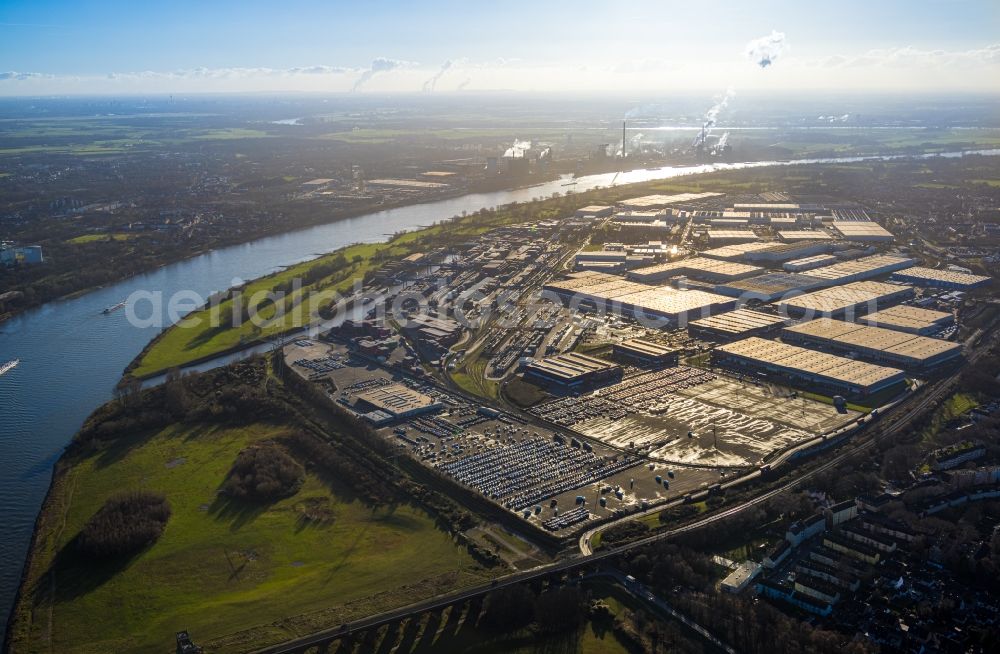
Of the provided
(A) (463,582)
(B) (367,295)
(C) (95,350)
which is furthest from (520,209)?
(A) (463,582)

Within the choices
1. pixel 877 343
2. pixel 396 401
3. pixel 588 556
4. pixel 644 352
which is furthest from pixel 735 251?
pixel 588 556

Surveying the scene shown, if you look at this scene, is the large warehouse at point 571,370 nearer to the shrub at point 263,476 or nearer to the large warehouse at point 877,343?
the large warehouse at point 877,343

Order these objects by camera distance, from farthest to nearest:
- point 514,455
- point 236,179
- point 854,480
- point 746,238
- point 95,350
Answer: point 236,179 < point 746,238 < point 95,350 < point 514,455 < point 854,480

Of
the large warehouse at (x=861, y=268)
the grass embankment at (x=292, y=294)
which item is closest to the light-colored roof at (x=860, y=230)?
the large warehouse at (x=861, y=268)

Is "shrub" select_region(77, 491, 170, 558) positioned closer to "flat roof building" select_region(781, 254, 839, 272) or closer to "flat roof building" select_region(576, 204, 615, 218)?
"flat roof building" select_region(781, 254, 839, 272)

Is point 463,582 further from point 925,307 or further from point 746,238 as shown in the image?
point 746,238
